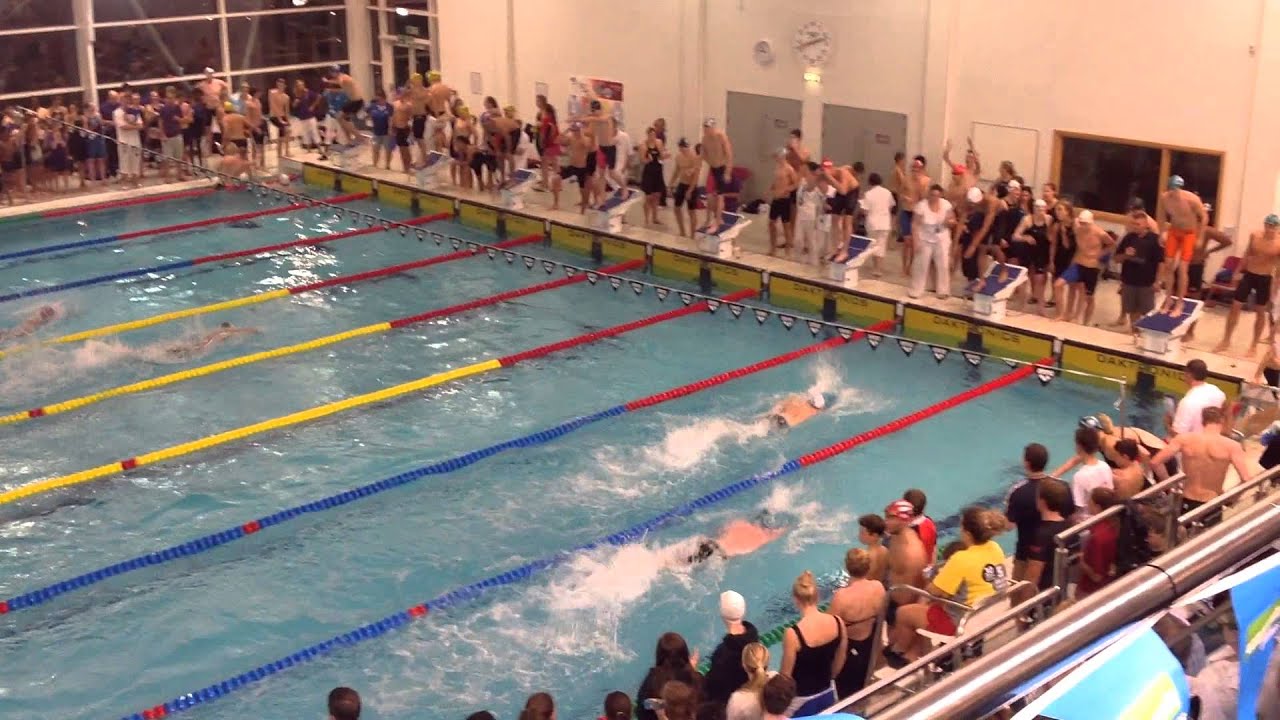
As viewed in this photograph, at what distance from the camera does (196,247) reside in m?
15.6

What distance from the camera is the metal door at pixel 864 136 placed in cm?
1502

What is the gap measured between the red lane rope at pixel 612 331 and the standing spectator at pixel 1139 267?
3.59 meters

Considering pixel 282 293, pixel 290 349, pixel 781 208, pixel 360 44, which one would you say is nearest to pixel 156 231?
pixel 282 293

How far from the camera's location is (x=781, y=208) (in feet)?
47.0

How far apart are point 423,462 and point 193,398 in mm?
2472

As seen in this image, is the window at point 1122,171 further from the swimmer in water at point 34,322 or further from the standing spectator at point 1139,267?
the swimmer in water at point 34,322

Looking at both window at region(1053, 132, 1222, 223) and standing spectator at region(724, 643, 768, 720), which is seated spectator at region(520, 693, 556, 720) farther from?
window at region(1053, 132, 1222, 223)

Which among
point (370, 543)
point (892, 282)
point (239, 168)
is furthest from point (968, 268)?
point (239, 168)

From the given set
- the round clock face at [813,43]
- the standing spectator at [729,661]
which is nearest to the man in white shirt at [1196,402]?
the standing spectator at [729,661]

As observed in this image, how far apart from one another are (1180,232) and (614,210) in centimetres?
648

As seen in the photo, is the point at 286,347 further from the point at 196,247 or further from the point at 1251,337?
the point at 1251,337

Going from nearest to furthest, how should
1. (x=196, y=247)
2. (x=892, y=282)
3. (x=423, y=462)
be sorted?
(x=423, y=462)
(x=892, y=282)
(x=196, y=247)

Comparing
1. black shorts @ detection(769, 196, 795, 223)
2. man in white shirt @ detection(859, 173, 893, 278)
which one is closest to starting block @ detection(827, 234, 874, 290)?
man in white shirt @ detection(859, 173, 893, 278)

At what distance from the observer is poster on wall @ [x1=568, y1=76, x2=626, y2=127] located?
59.6 feet
